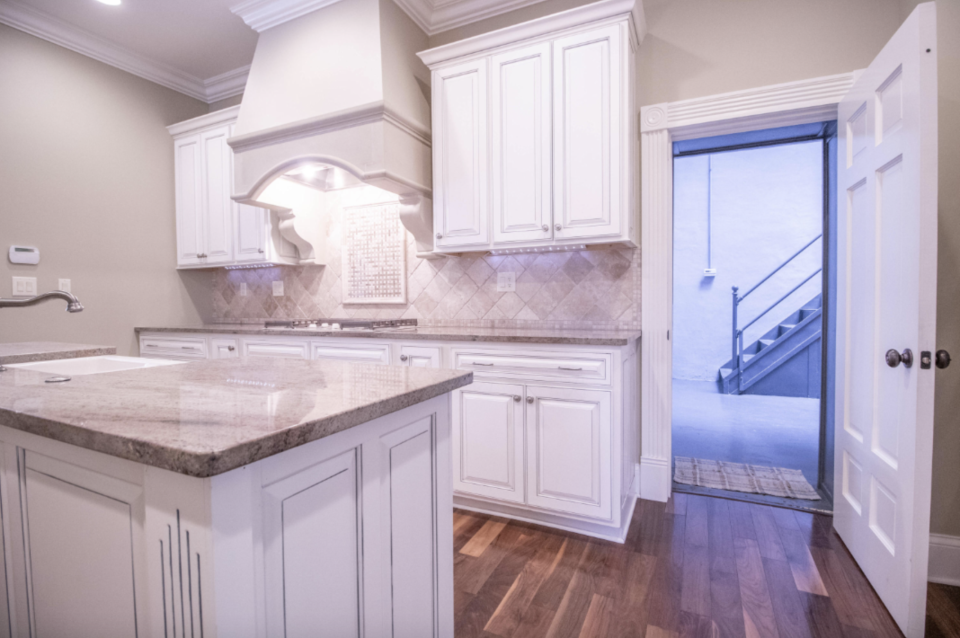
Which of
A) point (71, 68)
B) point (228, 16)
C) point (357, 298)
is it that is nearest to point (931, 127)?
point (357, 298)

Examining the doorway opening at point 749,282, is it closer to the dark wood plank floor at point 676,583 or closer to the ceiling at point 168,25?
Answer: the dark wood plank floor at point 676,583

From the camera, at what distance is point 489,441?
221 centimetres

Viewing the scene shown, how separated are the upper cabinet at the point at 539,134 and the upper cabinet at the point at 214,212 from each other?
1.39 m

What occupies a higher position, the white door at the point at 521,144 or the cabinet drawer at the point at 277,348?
the white door at the point at 521,144

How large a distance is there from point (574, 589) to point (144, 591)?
1418mm

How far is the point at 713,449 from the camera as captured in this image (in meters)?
3.28

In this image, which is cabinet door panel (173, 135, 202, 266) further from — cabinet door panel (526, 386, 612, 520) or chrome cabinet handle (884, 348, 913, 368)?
chrome cabinet handle (884, 348, 913, 368)

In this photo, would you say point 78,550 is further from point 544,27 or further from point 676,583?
point 544,27

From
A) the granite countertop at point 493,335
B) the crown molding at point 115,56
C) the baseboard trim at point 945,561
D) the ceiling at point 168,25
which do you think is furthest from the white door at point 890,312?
the crown molding at point 115,56

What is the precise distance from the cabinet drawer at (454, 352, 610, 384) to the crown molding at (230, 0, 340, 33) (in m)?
2.10

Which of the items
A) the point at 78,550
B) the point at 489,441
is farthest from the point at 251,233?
the point at 78,550

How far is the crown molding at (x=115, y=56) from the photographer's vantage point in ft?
8.99

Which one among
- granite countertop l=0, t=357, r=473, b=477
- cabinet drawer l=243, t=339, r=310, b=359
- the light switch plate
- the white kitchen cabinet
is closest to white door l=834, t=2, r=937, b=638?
granite countertop l=0, t=357, r=473, b=477

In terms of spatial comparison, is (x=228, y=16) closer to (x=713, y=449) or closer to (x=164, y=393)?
(x=164, y=393)
